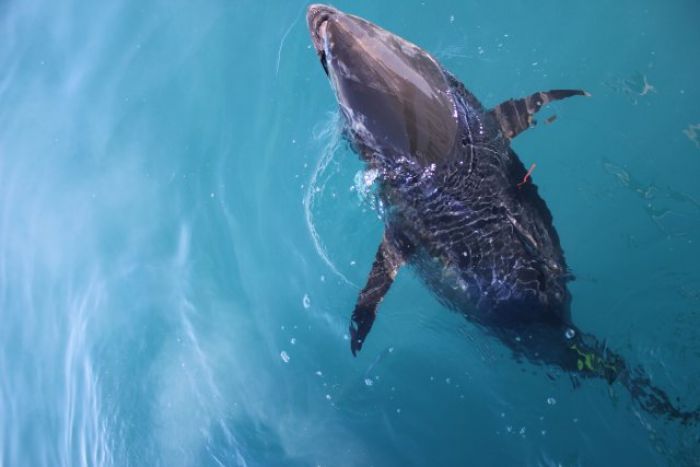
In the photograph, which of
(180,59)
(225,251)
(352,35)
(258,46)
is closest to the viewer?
(352,35)

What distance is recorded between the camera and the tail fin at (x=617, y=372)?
4875 mm

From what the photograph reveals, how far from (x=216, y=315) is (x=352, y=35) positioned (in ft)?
16.2

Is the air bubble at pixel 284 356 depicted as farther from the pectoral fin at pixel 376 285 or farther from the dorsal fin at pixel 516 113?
the dorsal fin at pixel 516 113

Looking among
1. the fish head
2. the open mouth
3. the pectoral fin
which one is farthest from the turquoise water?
the open mouth

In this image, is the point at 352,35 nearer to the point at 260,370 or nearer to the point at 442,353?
the point at 442,353

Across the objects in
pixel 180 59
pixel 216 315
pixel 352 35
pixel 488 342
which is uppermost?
pixel 352 35

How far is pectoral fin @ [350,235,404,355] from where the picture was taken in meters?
4.94

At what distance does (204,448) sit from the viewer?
7.36 m

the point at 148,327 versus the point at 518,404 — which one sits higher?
the point at 518,404

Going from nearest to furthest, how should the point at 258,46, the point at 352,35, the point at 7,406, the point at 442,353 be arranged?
the point at 352,35 < the point at 442,353 < the point at 258,46 < the point at 7,406

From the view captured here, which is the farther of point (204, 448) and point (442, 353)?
point (204, 448)

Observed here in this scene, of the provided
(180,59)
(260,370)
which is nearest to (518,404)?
(260,370)

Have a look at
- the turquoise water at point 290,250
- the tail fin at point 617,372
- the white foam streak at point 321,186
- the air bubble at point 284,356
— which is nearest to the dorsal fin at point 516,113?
the turquoise water at point 290,250

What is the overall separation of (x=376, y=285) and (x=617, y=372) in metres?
2.42
